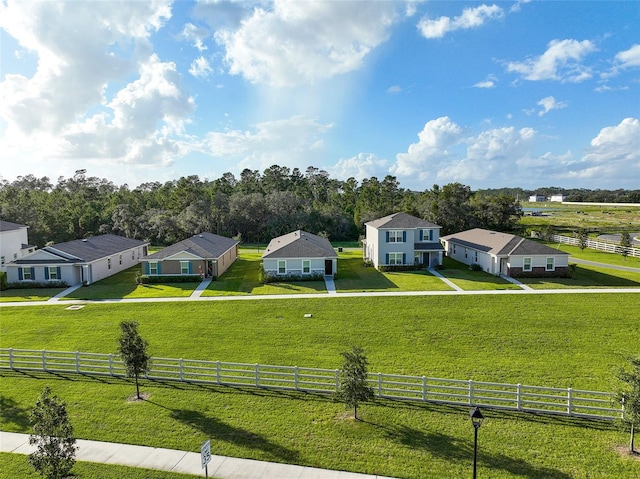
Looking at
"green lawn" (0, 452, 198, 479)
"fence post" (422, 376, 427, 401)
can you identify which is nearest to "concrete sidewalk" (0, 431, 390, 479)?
"green lawn" (0, 452, 198, 479)

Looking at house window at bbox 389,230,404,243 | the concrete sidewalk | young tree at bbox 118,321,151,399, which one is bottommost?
the concrete sidewalk

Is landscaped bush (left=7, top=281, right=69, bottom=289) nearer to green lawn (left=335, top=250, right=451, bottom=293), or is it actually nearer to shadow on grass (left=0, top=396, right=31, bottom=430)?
shadow on grass (left=0, top=396, right=31, bottom=430)

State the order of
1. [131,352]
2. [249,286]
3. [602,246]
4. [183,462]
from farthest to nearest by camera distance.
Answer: [602,246], [249,286], [131,352], [183,462]

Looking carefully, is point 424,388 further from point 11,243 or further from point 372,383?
point 11,243

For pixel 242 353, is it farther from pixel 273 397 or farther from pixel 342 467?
pixel 342 467

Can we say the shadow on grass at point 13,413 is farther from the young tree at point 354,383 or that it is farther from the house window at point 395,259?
the house window at point 395,259

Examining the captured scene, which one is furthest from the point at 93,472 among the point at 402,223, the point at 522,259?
the point at 522,259

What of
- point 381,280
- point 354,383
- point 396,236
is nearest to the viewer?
point 354,383
